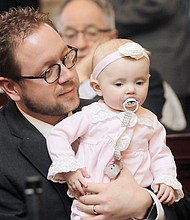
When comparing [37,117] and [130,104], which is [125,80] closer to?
[130,104]

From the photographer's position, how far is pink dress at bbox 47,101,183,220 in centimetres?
224

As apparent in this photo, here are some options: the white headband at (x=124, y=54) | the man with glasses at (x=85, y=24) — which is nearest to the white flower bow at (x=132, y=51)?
the white headband at (x=124, y=54)

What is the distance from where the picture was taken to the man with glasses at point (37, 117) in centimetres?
223

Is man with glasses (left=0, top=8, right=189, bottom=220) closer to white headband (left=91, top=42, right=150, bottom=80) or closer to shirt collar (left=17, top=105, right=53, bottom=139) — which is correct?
shirt collar (left=17, top=105, right=53, bottom=139)

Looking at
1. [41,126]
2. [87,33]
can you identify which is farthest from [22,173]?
[87,33]

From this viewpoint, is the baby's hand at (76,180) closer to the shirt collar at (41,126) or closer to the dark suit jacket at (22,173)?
the dark suit jacket at (22,173)

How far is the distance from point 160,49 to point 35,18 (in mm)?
1979

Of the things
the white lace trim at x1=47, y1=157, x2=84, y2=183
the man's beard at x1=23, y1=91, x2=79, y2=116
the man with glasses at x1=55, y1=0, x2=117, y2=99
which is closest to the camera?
the white lace trim at x1=47, y1=157, x2=84, y2=183

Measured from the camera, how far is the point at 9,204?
228 centimetres

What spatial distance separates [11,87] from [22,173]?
0.33 meters

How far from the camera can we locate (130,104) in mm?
2236

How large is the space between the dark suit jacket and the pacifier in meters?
0.33

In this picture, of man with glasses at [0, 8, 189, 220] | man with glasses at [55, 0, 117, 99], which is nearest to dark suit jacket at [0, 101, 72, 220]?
man with glasses at [0, 8, 189, 220]

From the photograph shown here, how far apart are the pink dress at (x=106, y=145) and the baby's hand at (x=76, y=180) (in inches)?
1.4
